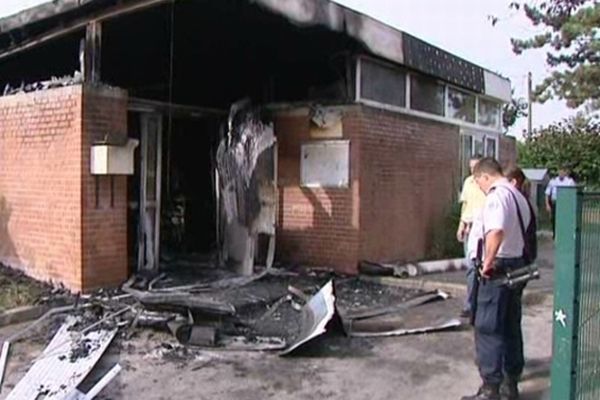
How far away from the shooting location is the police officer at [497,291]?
4648mm

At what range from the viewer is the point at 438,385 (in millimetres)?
5270

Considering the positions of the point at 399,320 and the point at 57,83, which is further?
the point at 57,83

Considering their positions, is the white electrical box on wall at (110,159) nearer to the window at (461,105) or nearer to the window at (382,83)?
the window at (382,83)

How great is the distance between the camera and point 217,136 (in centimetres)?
1045

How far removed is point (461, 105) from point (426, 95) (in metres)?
1.75

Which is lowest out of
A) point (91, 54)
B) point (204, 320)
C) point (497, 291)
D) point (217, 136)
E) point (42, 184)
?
point (204, 320)

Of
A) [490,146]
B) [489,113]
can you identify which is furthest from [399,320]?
[489,113]

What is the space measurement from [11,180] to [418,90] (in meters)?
6.67

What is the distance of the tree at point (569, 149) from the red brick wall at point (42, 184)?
18.9 m

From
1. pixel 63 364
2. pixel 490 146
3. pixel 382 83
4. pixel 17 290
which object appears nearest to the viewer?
pixel 63 364

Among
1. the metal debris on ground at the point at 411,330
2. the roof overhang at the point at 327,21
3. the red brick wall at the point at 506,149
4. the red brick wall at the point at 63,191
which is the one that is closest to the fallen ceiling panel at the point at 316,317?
the metal debris on ground at the point at 411,330

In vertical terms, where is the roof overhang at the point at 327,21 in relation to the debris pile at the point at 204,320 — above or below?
above

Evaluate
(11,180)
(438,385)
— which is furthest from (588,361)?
(11,180)

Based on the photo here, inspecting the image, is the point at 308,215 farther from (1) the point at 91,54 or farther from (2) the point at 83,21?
(2) the point at 83,21
